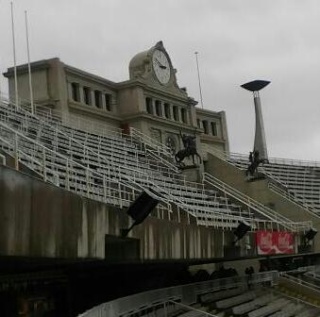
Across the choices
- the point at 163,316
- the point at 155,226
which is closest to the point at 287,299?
the point at 163,316

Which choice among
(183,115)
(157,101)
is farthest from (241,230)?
(183,115)

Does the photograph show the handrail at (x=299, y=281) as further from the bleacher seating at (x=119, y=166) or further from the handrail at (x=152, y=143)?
the handrail at (x=152, y=143)

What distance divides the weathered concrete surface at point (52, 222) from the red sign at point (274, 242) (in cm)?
842

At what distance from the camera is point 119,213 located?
11.9 metres

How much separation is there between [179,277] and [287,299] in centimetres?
405

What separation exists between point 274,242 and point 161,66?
63.1 ft

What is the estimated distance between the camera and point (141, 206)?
11945 millimetres

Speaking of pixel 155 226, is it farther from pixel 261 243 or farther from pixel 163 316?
pixel 261 243

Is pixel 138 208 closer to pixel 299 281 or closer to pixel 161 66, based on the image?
pixel 299 281

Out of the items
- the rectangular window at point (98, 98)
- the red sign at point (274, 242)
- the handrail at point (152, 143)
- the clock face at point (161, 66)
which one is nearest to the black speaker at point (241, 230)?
the red sign at point (274, 242)

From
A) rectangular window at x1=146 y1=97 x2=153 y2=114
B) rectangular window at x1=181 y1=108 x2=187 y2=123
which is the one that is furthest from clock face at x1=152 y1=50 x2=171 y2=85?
rectangular window at x1=181 y1=108 x2=187 y2=123

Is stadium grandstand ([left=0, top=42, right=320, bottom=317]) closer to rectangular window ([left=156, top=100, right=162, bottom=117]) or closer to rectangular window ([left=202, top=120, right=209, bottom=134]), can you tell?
rectangular window ([left=156, top=100, right=162, bottom=117])

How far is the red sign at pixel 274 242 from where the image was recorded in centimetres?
2116

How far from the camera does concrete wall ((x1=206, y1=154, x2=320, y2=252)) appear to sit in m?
33.6
